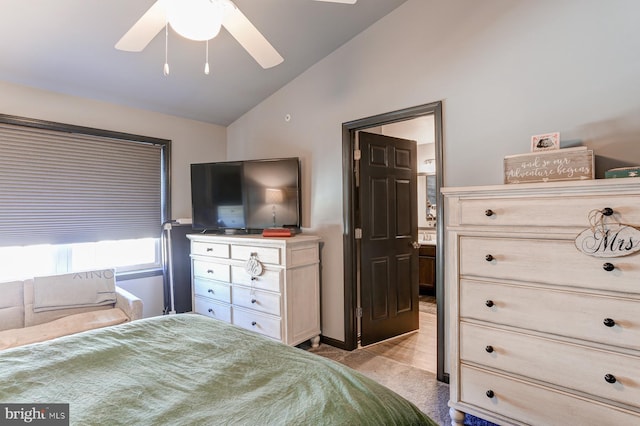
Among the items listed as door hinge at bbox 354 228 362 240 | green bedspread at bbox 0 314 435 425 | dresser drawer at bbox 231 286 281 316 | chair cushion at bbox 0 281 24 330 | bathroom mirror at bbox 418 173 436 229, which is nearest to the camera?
green bedspread at bbox 0 314 435 425

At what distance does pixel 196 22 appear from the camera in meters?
1.42

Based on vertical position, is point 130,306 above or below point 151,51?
below

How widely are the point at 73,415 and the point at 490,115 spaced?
2.58 metres

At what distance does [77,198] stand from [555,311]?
3.82 metres

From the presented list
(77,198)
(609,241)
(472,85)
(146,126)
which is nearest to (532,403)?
(609,241)

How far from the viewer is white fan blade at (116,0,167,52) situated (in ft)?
4.86

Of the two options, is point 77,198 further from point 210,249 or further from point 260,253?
point 260,253

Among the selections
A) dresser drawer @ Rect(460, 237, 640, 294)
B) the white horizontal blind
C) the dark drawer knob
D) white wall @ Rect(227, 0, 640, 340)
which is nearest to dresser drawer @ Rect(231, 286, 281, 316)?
white wall @ Rect(227, 0, 640, 340)

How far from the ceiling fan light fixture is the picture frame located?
5.82 feet

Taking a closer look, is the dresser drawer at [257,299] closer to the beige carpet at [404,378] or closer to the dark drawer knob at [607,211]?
the beige carpet at [404,378]

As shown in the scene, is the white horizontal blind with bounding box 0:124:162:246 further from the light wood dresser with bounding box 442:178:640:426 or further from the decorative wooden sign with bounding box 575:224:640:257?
the decorative wooden sign with bounding box 575:224:640:257

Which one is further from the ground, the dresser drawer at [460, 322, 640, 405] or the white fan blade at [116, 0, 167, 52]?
the white fan blade at [116, 0, 167, 52]

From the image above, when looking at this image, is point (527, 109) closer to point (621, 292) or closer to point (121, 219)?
point (621, 292)

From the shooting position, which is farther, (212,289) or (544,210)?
(212,289)
